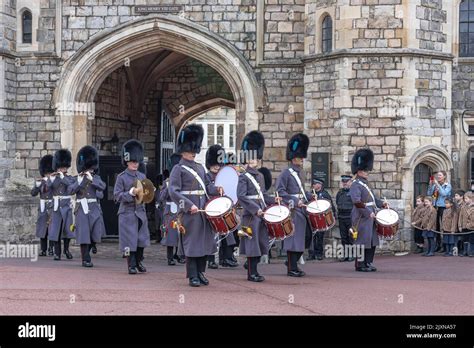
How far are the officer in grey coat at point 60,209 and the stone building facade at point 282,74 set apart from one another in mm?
3798

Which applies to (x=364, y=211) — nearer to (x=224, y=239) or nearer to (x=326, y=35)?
(x=224, y=239)

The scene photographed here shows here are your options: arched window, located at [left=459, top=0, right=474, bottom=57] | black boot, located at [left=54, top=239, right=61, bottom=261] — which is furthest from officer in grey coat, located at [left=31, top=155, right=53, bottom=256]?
arched window, located at [left=459, top=0, right=474, bottom=57]

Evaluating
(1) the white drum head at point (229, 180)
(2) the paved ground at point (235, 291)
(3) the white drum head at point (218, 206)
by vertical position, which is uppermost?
(1) the white drum head at point (229, 180)

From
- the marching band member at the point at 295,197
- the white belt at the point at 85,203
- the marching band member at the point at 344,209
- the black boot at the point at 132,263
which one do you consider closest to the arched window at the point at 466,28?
the marching band member at the point at 344,209

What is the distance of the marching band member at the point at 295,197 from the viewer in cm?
1185

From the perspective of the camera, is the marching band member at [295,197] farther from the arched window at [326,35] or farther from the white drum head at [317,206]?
the arched window at [326,35]

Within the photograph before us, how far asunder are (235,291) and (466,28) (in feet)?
33.3

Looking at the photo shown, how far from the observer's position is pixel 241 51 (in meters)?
18.0

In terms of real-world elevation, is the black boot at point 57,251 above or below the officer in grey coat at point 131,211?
below

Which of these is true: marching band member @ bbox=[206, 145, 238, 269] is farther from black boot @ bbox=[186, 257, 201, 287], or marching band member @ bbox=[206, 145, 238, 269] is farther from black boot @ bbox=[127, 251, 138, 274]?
black boot @ bbox=[186, 257, 201, 287]

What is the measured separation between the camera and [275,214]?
37.0 ft

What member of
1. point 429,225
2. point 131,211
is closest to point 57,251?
point 131,211

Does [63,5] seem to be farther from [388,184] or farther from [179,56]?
[388,184]

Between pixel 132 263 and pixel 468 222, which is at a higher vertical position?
pixel 468 222
